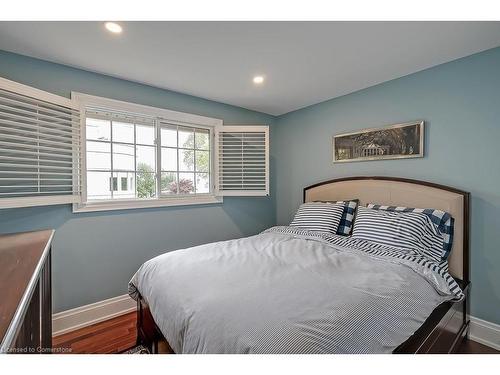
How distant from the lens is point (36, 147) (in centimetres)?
174

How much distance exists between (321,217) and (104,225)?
2.13 m

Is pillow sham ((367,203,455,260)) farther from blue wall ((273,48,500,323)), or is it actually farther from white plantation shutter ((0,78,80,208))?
white plantation shutter ((0,78,80,208))

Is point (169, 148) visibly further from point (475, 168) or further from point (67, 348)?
point (475, 168)

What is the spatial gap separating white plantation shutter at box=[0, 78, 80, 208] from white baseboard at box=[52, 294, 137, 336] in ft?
3.27

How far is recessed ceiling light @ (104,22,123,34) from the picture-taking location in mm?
1487

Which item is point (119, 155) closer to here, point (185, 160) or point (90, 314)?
point (185, 160)

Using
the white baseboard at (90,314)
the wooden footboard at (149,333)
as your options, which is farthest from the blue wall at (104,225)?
the wooden footboard at (149,333)

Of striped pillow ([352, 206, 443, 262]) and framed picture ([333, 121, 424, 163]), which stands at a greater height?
framed picture ([333, 121, 424, 163])

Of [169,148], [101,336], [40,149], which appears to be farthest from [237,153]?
[101,336]

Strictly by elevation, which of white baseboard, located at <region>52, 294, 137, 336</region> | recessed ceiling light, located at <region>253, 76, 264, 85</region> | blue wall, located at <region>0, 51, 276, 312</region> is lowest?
white baseboard, located at <region>52, 294, 137, 336</region>

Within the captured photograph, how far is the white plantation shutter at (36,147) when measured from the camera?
162 cm

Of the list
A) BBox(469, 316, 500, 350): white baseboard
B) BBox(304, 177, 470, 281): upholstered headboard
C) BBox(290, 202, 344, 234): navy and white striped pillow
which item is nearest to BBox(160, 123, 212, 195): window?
BBox(290, 202, 344, 234): navy and white striped pillow

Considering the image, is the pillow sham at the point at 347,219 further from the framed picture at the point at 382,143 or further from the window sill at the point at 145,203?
the window sill at the point at 145,203

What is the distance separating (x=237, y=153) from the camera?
2.97m
